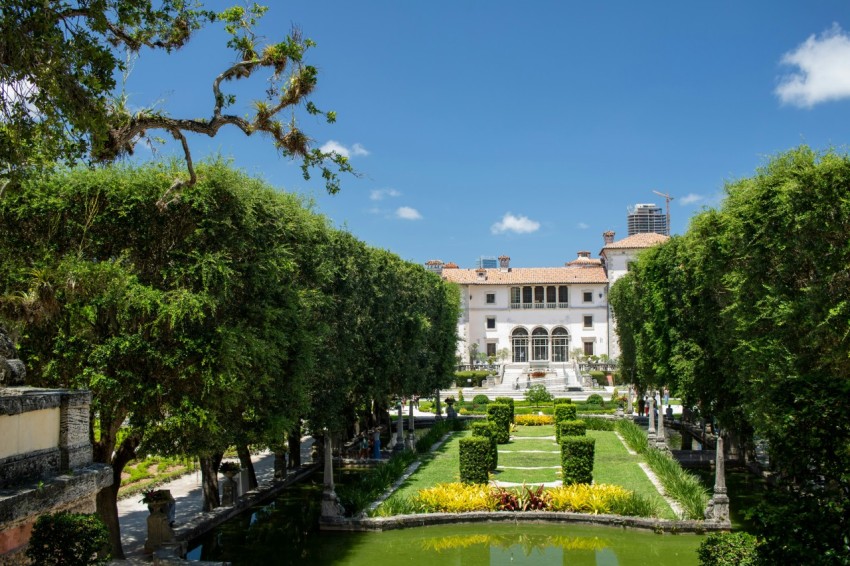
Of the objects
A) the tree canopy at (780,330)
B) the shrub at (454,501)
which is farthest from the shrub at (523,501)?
the tree canopy at (780,330)

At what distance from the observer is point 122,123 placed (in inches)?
350

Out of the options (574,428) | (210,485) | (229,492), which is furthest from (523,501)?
(574,428)

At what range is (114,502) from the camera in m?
12.2

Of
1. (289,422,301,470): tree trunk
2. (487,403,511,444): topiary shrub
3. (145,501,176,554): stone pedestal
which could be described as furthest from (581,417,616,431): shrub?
(145,501,176,554): stone pedestal

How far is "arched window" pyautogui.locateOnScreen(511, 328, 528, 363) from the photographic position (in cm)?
6506

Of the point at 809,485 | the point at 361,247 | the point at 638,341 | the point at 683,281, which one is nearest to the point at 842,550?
the point at 809,485

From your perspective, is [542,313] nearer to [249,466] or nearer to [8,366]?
[249,466]

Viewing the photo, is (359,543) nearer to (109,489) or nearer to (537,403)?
(109,489)

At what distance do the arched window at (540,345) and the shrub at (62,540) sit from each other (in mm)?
60791

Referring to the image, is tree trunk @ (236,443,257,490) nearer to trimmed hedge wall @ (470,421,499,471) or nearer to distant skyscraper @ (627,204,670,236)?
trimmed hedge wall @ (470,421,499,471)

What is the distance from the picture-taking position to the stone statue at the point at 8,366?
542 centimetres

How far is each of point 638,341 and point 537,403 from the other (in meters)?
14.0

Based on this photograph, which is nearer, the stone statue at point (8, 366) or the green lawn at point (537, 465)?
the stone statue at point (8, 366)

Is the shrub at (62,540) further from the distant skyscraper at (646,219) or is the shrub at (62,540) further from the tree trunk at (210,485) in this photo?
the distant skyscraper at (646,219)
